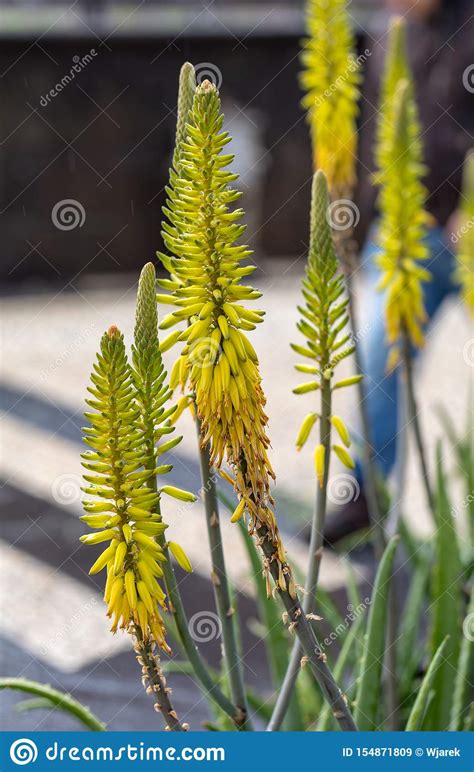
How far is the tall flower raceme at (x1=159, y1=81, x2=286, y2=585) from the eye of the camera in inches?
46.1

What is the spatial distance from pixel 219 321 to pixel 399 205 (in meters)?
0.98

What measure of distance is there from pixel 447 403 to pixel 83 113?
3840 mm

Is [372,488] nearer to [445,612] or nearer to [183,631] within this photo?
[445,612]

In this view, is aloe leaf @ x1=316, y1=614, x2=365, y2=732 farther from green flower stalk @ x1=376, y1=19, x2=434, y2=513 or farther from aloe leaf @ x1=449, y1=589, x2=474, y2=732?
green flower stalk @ x1=376, y1=19, x2=434, y2=513

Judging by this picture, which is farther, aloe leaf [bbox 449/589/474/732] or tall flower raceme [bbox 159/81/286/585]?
aloe leaf [bbox 449/589/474/732]

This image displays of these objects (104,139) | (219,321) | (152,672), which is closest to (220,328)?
(219,321)

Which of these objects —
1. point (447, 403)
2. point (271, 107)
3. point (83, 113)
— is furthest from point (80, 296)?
point (447, 403)

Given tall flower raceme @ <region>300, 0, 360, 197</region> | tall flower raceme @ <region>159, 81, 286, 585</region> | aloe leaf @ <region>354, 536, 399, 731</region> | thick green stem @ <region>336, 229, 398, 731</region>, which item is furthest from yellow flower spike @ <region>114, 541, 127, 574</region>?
tall flower raceme @ <region>300, 0, 360, 197</region>

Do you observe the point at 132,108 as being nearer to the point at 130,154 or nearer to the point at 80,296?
the point at 130,154

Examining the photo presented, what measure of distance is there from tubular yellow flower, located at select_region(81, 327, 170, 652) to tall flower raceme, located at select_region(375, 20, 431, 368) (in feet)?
3.33

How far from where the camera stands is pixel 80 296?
7.62 m

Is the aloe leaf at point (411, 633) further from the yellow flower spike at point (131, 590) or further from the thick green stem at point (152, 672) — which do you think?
the yellow flower spike at point (131, 590)

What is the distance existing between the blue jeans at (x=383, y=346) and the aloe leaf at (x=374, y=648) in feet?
4.78

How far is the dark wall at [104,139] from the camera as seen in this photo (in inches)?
312
